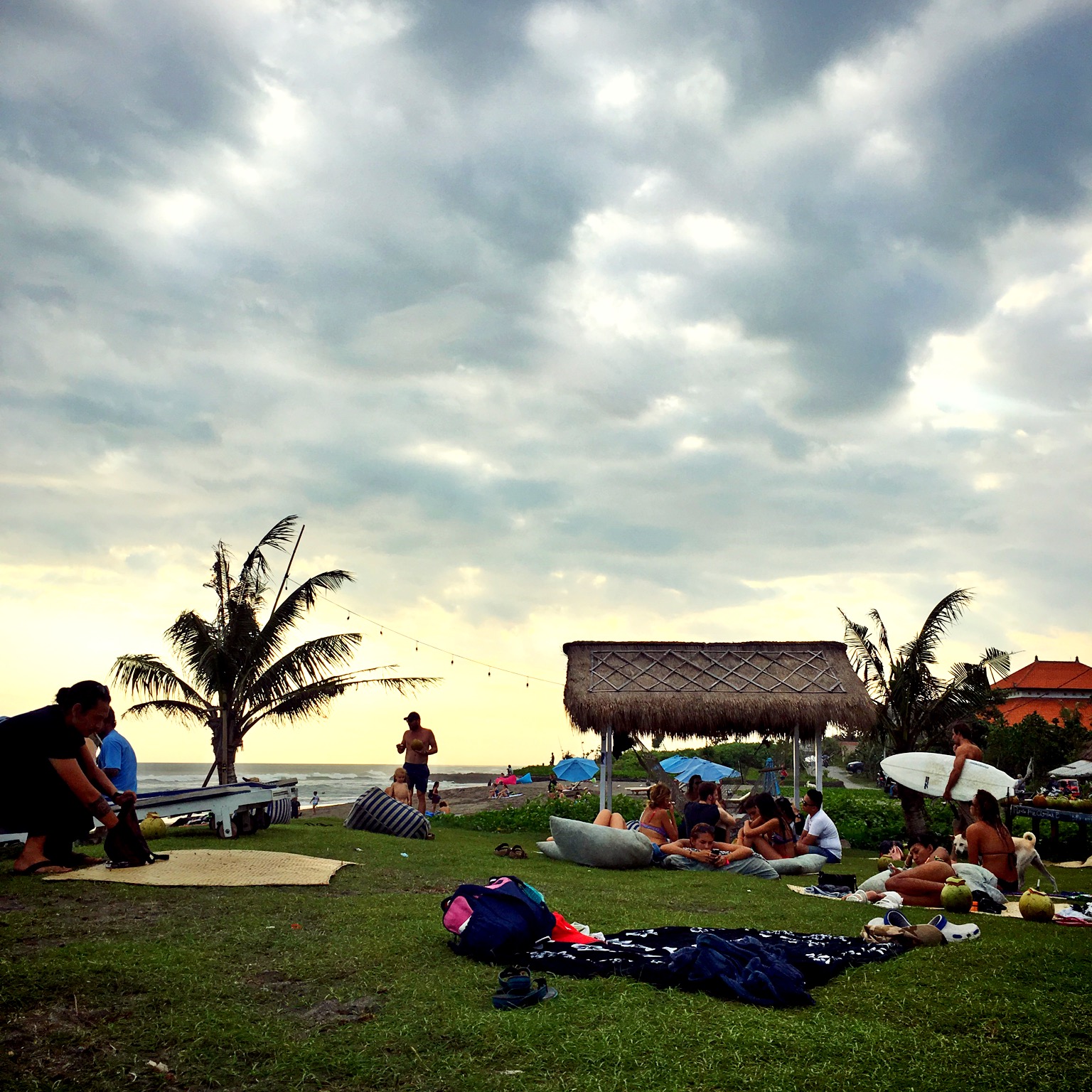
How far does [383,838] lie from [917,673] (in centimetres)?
1278

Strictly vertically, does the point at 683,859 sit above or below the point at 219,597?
below

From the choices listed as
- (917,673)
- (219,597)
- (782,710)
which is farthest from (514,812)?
(917,673)

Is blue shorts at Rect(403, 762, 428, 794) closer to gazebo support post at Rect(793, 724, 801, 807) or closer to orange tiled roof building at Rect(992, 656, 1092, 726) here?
gazebo support post at Rect(793, 724, 801, 807)

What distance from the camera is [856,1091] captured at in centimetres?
336

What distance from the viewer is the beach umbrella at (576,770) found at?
961 inches

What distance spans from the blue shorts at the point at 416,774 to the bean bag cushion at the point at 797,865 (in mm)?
6445

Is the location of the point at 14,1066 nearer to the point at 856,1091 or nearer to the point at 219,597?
the point at 856,1091

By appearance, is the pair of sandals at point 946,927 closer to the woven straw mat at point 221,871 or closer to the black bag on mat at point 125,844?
the woven straw mat at point 221,871

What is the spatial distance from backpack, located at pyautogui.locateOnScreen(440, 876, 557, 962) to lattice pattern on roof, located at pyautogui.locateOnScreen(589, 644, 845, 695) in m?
11.6

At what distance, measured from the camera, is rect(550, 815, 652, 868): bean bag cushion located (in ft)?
35.8

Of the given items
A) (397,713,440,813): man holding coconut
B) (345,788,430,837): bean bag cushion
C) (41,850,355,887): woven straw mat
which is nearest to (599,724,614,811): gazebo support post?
(397,713,440,813): man holding coconut

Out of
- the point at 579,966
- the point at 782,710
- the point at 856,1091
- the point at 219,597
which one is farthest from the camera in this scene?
the point at 219,597

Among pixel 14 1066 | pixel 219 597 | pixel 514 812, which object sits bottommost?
pixel 514 812

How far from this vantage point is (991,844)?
8891mm
